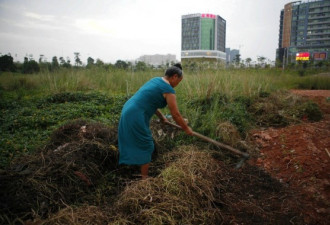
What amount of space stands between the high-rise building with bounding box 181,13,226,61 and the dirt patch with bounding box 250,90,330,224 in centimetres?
7699

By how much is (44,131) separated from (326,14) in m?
76.5

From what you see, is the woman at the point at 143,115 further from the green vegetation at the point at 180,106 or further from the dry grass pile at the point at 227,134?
the dry grass pile at the point at 227,134

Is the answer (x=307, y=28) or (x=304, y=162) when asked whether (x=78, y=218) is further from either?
(x=307, y=28)

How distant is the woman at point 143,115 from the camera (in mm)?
2258

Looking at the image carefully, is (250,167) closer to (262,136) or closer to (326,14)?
(262,136)

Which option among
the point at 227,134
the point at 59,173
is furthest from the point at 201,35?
the point at 59,173

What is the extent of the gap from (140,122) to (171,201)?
85 cm

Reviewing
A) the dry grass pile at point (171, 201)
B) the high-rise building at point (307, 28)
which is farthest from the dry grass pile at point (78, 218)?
the high-rise building at point (307, 28)

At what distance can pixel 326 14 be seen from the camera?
58.0 meters

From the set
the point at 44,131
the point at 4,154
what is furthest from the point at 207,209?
the point at 44,131

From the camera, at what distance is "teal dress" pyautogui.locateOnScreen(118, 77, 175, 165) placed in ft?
7.41

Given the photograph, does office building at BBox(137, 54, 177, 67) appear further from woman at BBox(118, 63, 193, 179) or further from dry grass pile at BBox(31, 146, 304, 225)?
dry grass pile at BBox(31, 146, 304, 225)

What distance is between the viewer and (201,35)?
262 ft

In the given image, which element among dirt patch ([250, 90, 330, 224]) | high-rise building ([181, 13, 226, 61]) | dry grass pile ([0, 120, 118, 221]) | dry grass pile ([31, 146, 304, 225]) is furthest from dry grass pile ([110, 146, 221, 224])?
high-rise building ([181, 13, 226, 61])
